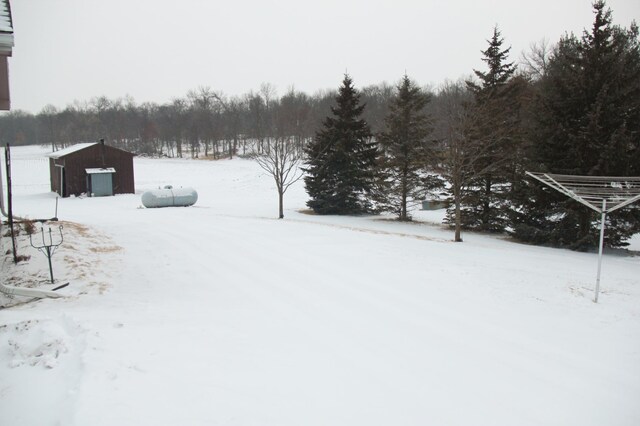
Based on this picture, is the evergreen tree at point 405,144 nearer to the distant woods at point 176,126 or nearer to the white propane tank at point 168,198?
the white propane tank at point 168,198

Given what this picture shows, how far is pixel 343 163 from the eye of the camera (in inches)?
965

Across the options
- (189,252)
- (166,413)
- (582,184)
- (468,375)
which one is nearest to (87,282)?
(189,252)

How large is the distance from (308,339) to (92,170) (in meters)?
31.4

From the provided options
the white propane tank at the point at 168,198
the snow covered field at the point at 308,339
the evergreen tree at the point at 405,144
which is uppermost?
the evergreen tree at the point at 405,144

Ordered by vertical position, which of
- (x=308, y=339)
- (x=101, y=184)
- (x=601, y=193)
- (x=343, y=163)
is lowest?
(x=308, y=339)

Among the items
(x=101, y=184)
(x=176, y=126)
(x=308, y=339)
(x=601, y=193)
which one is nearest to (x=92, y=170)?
(x=101, y=184)

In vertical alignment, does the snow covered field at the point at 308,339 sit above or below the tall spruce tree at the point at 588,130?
below

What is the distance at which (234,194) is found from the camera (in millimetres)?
35750

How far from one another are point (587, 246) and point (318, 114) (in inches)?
1955

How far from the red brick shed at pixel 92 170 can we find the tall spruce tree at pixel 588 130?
1145 inches

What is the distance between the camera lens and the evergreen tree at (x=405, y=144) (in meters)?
23.1

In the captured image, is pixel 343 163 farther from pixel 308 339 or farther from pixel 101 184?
pixel 101 184

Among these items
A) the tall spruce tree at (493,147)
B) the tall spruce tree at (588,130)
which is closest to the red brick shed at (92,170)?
the tall spruce tree at (493,147)

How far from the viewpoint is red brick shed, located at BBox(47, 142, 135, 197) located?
31.9m
